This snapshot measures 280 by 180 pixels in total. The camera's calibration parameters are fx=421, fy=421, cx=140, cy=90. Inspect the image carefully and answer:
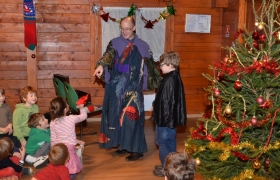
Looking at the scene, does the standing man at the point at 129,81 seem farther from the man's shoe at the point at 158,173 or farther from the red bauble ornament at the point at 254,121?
the red bauble ornament at the point at 254,121

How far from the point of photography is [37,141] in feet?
15.3

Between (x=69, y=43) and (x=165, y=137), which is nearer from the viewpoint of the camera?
(x=165, y=137)

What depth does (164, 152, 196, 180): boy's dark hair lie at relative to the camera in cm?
243

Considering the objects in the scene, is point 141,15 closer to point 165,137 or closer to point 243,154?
point 165,137

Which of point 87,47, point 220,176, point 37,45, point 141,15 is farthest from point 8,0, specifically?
point 220,176

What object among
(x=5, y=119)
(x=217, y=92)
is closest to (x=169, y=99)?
(x=217, y=92)

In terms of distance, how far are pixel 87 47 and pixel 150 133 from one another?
164cm

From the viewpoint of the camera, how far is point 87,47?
21.1 feet

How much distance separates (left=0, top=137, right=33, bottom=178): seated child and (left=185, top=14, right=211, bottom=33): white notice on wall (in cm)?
349

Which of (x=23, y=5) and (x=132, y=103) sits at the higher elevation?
(x=23, y=5)

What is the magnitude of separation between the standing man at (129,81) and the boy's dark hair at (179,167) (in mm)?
2290

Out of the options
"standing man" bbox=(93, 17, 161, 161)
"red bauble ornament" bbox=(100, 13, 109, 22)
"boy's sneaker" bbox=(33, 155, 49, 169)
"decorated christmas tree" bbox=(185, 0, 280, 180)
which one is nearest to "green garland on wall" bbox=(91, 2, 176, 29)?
"red bauble ornament" bbox=(100, 13, 109, 22)

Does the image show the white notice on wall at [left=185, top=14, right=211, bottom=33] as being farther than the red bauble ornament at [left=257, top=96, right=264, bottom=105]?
Yes

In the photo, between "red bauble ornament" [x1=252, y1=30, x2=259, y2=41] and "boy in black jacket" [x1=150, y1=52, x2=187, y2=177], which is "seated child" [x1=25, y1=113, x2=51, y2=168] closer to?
"boy in black jacket" [x1=150, y1=52, x2=187, y2=177]
